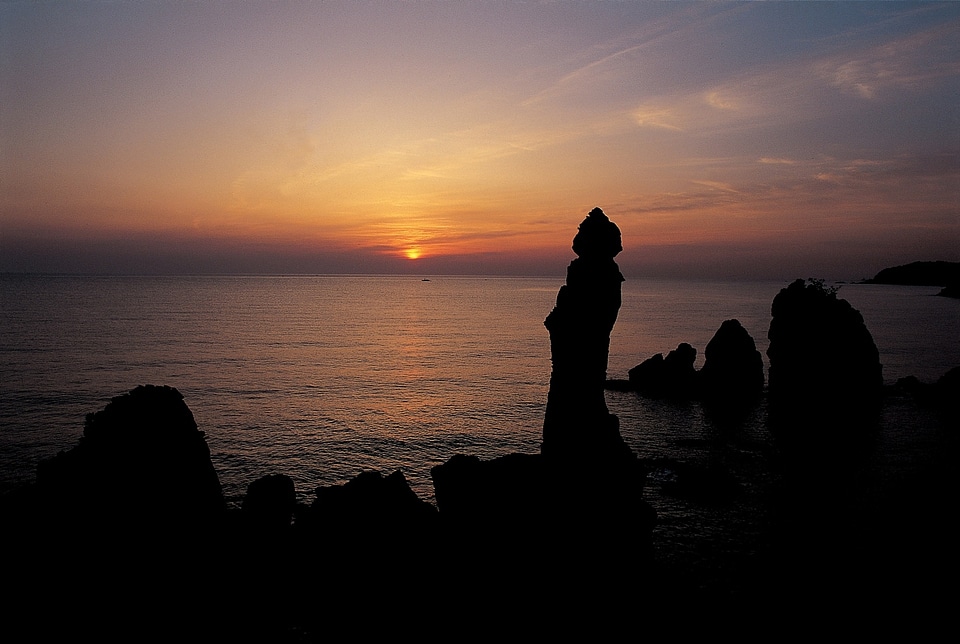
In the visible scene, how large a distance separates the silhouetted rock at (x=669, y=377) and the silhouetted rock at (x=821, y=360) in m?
10.6

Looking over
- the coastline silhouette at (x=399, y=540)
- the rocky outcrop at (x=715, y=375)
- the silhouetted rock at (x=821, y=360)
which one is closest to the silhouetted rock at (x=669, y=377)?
the rocky outcrop at (x=715, y=375)

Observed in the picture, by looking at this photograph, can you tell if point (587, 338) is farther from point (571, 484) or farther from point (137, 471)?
point (137, 471)

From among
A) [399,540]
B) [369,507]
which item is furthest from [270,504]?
[399,540]

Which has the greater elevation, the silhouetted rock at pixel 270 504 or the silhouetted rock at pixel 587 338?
the silhouetted rock at pixel 587 338

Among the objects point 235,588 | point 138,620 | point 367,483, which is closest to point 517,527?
point 367,483

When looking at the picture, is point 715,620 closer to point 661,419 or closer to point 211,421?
point 661,419

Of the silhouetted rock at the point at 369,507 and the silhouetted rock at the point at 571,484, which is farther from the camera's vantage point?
the silhouetted rock at the point at 369,507

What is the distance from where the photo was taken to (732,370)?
7731 cm

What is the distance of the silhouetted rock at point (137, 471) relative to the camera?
976 inches

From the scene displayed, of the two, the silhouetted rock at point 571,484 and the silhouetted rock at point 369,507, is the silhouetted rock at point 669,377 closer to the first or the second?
the silhouetted rock at point 571,484

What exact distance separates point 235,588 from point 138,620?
13.1ft

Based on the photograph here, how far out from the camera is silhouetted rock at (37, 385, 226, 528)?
81.3 ft

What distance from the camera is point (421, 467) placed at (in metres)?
46.7

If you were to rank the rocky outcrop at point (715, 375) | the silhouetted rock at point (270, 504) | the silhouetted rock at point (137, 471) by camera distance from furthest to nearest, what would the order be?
the rocky outcrop at point (715, 375) → the silhouetted rock at point (270, 504) → the silhouetted rock at point (137, 471)
